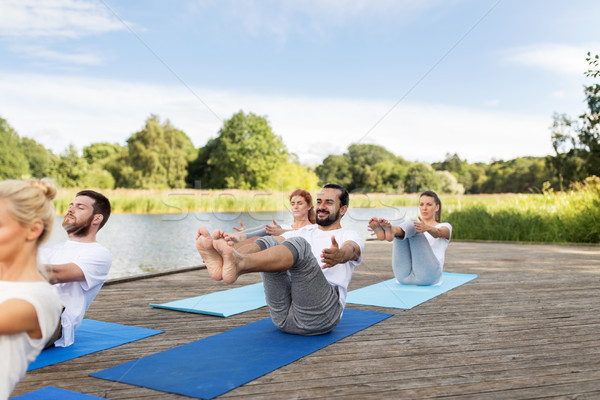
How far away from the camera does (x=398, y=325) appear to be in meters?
3.29

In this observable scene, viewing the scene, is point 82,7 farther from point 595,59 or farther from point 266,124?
point 595,59

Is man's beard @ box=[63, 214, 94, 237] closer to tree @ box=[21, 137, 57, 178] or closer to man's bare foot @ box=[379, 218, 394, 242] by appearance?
man's bare foot @ box=[379, 218, 394, 242]

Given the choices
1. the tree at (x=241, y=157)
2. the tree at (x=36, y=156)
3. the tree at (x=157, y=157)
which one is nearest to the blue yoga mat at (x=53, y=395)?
the tree at (x=241, y=157)

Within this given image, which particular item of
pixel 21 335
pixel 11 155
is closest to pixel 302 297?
pixel 21 335

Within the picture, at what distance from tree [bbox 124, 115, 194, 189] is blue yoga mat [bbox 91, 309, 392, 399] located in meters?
32.2

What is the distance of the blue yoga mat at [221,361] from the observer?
218 centimetres

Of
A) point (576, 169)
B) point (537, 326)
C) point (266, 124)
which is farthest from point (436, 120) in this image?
point (537, 326)

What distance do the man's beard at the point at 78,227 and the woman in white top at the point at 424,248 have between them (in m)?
2.61

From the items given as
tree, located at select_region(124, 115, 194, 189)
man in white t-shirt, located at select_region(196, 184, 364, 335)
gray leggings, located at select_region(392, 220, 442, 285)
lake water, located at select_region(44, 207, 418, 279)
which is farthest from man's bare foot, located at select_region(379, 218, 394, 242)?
tree, located at select_region(124, 115, 194, 189)

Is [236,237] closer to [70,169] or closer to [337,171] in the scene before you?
[70,169]

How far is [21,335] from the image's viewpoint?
139 cm

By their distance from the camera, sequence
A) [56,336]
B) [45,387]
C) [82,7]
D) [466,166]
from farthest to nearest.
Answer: [466,166], [82,7], [56,336], [45,387]

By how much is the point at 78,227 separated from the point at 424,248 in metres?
3.06

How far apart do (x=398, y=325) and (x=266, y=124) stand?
36.2 m
